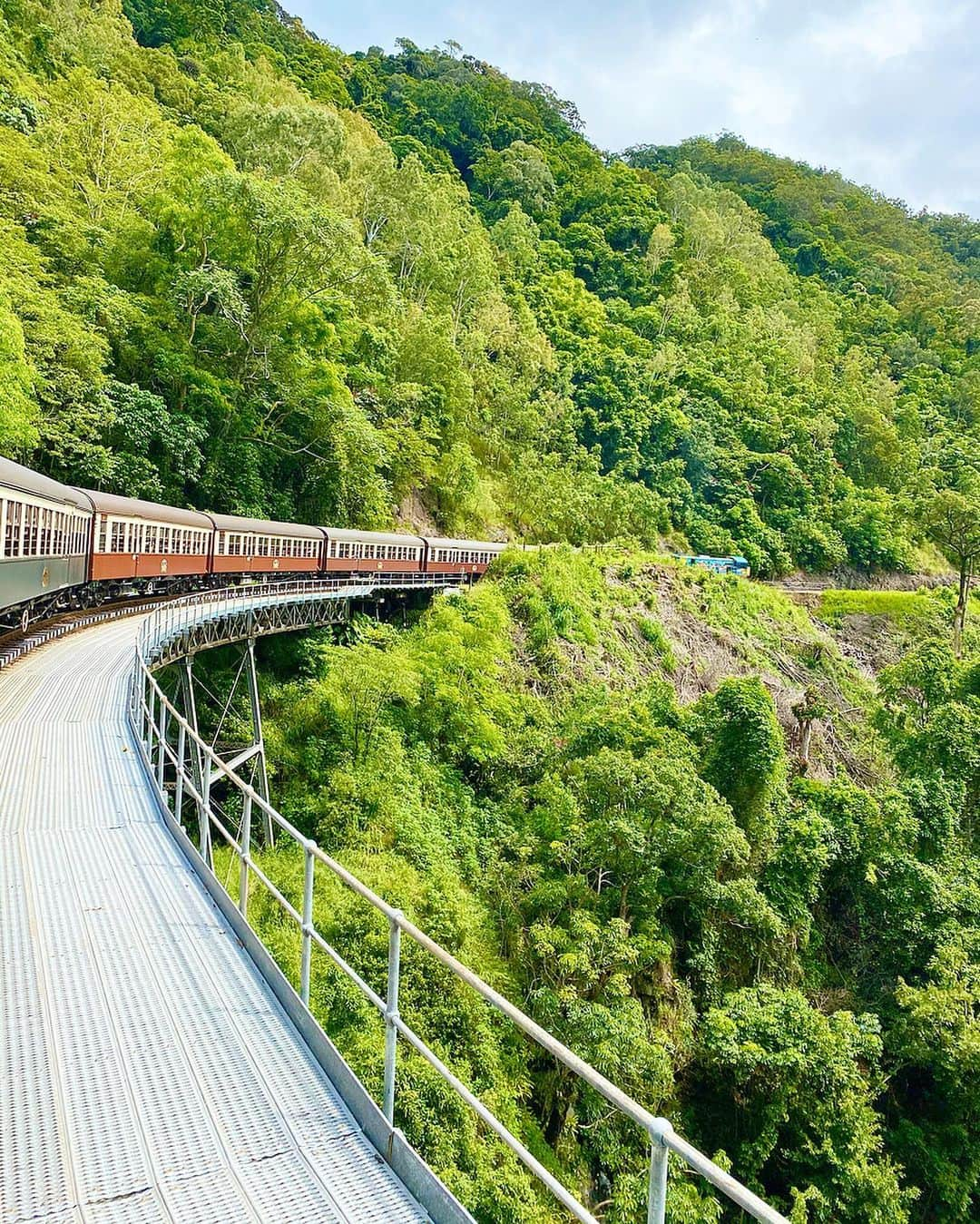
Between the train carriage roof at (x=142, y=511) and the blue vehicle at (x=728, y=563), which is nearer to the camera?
the train carriage roof at (x=142, y=511)

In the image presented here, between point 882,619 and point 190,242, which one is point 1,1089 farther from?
point 882,619

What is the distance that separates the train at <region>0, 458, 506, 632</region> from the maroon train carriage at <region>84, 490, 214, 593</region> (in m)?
0.02

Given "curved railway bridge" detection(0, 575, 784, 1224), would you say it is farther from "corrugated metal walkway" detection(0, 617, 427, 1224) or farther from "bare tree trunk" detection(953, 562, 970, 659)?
"bare tree trunk" detection(953, 562, 970, 659)

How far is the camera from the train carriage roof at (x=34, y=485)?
962 centimetres

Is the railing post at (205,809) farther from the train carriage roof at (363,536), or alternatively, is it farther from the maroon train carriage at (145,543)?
the train carriage roof at (363,536)

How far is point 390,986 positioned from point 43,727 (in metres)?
6.37

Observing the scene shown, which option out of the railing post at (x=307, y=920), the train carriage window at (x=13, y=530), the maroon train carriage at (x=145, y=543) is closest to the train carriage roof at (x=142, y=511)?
the maroon train carriage at (x=145, y=543)

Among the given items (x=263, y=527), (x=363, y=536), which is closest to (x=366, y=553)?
(x=363, y=536)

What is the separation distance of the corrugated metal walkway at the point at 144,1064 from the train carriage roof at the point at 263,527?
1438cm

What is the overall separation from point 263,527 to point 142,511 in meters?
4.77

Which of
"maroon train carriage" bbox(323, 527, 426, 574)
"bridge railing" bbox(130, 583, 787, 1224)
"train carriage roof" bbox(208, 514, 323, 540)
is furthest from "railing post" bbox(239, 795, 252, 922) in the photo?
"maroon train carriage" bbox(323, 527, 426, 574)

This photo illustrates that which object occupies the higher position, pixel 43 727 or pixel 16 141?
pixel 16 141

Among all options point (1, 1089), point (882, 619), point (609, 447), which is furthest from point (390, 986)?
point (609, 447)

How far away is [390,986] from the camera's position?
269 cm
